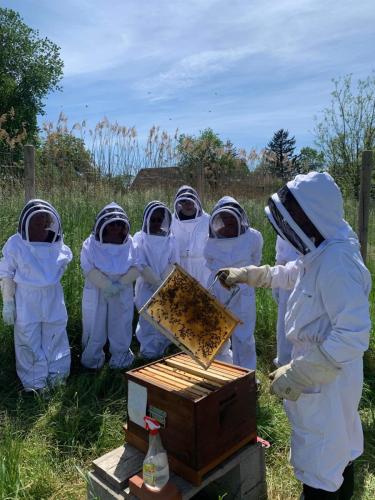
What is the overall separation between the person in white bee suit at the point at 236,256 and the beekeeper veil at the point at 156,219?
791mm

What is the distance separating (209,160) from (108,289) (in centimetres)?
565

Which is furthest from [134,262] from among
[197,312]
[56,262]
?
[197,312]

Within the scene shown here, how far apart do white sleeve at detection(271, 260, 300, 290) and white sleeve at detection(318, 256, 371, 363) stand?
2.23 feet

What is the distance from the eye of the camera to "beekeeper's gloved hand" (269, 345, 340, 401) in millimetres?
1927

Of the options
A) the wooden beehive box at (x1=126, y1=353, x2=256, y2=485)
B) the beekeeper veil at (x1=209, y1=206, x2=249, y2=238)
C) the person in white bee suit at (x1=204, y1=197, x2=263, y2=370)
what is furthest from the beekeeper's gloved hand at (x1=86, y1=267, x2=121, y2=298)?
the wooden beehive box at (x1=126, y1=353, x2=256, y2=485)

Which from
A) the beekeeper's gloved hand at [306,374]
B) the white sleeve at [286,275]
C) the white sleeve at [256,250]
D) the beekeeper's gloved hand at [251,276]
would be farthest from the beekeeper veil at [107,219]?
the beekeeper's gloved hand at [306,374]

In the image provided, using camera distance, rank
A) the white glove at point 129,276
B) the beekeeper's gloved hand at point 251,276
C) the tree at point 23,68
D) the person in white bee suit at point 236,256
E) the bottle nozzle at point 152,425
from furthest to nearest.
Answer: the tree at point 23,68 < the white glove at point 129,276 < the person in white bee suit at point 236,256 < the beekeeper's gloved hand at point 251,276 < the bottle nozzle at point 152,425

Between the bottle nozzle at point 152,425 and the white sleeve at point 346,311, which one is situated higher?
the white sleeve at point 346,311

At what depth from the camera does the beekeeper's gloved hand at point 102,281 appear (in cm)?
426

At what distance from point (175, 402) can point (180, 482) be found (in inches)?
16.4

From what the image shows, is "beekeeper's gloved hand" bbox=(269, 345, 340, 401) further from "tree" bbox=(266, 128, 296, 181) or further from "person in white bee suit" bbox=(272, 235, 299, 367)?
"tree" bbox=(266, 128, 296, 181)

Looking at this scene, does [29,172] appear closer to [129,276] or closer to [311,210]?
[129,276]

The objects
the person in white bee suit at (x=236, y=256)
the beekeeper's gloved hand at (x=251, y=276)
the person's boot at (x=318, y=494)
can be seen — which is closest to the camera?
the person's boot at (x=318, y=494)

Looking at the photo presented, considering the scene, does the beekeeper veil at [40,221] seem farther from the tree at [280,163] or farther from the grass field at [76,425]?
the tree at [280,163]
